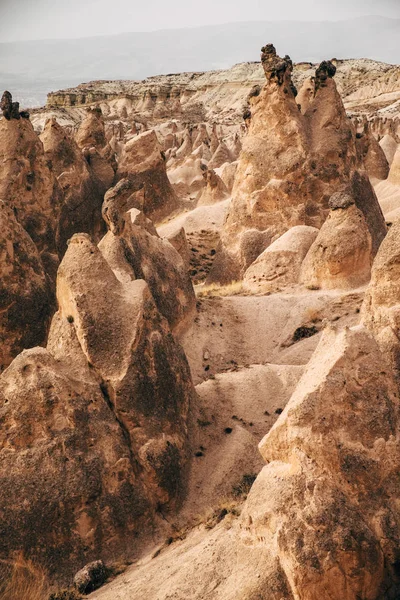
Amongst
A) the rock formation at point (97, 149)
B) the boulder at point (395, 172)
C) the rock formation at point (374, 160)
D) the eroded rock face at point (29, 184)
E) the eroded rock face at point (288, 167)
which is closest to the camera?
the eroded rock face at point (29, 184)

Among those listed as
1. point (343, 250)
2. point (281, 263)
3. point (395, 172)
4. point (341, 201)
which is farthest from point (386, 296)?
point (395, 172)

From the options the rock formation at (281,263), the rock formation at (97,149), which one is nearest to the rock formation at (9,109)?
the rock formation at (97,149)

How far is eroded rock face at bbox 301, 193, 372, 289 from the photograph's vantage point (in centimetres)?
1518

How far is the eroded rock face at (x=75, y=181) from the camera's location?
21.0 metres

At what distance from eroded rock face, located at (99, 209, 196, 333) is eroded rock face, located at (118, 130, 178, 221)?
33.6 feet

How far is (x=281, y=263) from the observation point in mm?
16781

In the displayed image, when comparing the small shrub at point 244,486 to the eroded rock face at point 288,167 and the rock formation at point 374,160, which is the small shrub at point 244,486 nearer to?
the eroded rock face at point 288,167

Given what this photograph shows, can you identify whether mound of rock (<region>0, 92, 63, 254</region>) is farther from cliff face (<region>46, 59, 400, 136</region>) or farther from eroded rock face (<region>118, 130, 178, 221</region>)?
cliff face (<region>46, 59, 400, 136</region>)

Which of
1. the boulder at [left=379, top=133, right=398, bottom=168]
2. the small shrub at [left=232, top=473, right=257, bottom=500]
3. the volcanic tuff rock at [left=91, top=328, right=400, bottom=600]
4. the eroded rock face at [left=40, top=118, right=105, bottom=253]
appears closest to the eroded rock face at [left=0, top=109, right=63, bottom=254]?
A: the eroded rock face at [left=40, top=118, right=105, bottom=253]

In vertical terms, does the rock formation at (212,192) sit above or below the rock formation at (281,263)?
above

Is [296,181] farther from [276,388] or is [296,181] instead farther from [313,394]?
[313,394]

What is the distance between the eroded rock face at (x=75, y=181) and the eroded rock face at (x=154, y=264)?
6.55 metres

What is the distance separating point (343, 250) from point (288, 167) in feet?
14.8

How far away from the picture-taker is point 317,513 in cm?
566
